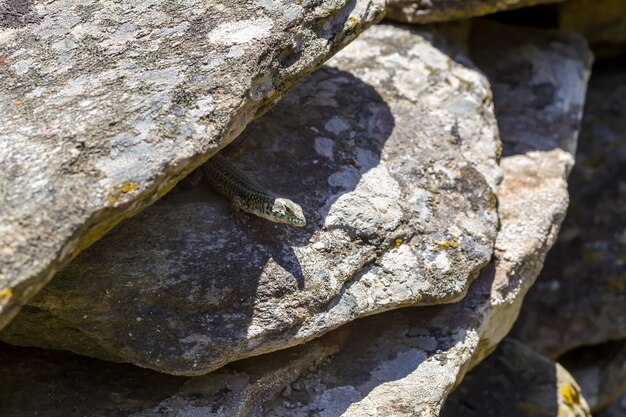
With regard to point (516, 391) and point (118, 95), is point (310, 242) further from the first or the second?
point (516, 391)

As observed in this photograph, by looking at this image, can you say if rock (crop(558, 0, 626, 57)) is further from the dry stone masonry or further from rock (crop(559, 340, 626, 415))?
rock (crop(559, 340, 626, 415))

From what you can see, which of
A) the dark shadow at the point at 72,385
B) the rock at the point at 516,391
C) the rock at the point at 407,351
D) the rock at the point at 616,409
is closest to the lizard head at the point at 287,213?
the rock at the point at 407,351

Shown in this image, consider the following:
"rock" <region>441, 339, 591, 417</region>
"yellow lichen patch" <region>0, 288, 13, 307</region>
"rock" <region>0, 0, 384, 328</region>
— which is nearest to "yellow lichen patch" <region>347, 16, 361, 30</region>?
"rock" <region>0, 0, 384, 328</region>

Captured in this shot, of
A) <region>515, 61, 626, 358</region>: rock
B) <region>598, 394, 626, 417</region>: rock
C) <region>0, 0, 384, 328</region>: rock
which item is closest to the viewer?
<region>0, 0, 384, 328</region>: rock

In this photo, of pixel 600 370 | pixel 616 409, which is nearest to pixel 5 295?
pixel 600 370

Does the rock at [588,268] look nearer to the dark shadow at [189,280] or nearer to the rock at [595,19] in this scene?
the rock at [595,19]

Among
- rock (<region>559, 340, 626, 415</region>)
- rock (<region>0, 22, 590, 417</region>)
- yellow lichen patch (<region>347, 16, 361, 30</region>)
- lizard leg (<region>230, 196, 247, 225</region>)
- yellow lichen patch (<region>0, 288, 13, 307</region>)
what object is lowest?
rock (<region>559, 340, 626, 415</region>)
